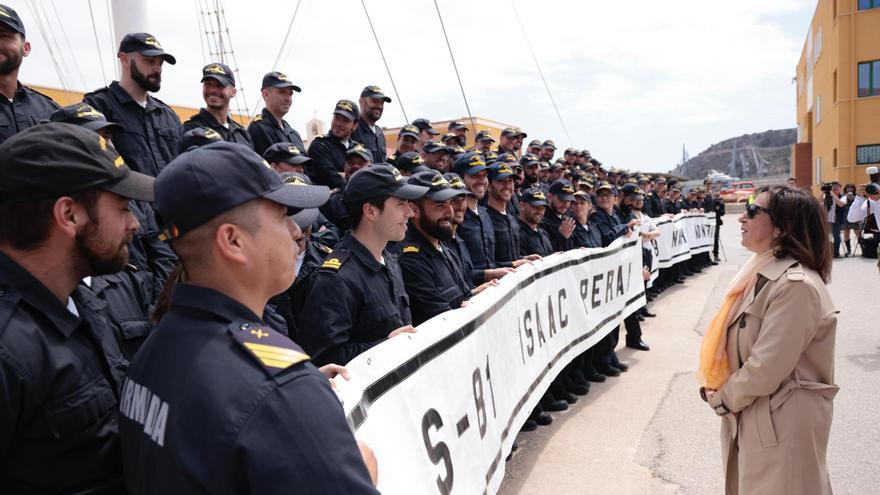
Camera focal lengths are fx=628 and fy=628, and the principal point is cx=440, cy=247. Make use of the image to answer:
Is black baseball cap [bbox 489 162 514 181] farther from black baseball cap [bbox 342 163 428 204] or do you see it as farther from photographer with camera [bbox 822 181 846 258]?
photographer with camera [bbox 822 181 846 258]

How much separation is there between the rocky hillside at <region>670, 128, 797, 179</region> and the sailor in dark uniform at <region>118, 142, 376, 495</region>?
379ft

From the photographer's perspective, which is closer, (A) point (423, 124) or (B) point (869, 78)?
(A) point (423, 124)

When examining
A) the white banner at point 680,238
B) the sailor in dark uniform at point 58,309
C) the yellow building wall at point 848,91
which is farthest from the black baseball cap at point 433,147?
the yellow building wall at point 848,91

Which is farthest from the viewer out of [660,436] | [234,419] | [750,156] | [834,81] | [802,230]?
[750,156]

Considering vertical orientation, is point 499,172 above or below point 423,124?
below

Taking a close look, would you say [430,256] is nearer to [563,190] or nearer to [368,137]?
[563,190]

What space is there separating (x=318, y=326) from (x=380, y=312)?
0.34m

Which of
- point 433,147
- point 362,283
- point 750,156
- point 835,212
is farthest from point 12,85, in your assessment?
point 750,156

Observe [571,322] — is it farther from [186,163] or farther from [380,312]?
[186,163]

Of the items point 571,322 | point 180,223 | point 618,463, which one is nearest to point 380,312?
point 180,223

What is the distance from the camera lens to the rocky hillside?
11238cm

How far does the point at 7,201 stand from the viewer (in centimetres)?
152

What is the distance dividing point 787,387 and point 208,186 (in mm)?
2849

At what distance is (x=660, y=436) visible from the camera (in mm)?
5324
